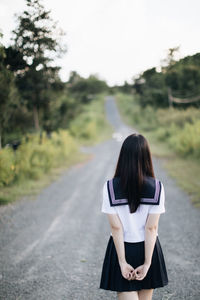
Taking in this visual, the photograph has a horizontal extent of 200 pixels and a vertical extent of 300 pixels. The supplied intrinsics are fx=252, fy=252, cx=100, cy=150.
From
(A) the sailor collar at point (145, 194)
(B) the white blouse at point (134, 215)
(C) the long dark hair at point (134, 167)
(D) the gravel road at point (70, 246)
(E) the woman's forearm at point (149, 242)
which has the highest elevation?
(C) the long dark hair at point (134, 167)

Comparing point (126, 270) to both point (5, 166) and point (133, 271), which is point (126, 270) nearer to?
point (133, 271)

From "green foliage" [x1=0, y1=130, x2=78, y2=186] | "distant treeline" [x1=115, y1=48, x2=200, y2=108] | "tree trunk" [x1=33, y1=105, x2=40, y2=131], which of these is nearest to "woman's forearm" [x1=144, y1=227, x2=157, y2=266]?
"distant treeline" [x1=115, y1=48, x2=200, y2=108]

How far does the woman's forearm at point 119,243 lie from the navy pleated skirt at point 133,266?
0.22ft

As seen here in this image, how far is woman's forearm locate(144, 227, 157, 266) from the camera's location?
1.89m

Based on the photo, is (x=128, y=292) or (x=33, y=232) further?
(x=33, y=232)

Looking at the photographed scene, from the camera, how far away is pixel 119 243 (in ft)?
6.23

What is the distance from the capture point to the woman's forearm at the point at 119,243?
1.90m

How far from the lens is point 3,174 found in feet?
24.6

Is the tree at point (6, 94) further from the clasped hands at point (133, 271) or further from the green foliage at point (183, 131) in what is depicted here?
the green foliage at point (183, 131)

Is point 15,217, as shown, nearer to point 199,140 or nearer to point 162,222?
point 162,222

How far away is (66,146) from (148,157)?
12829mm

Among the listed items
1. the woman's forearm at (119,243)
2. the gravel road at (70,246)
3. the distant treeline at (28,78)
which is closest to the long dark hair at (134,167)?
the woman's forearm at (119,243)

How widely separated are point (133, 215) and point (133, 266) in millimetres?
421

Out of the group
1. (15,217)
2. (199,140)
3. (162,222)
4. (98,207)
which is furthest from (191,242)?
(199,140)
